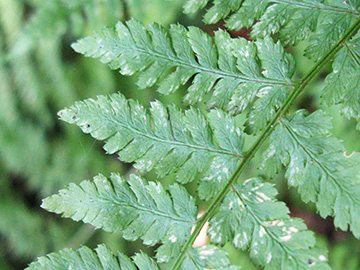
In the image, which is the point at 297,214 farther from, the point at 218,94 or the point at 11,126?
the point at 11,126

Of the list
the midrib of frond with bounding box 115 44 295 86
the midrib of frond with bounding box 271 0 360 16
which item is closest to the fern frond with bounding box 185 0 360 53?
the midrib of frond with bounding box 271 0 360 16

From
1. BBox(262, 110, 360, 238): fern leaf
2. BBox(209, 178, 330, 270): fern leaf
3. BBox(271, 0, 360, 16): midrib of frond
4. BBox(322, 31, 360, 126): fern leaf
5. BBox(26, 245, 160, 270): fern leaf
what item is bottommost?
BBox(26, 245, 160, 270): fern leaf

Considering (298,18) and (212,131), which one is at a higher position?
(298,18)

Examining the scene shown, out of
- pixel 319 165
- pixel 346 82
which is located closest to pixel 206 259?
pixel 319 165

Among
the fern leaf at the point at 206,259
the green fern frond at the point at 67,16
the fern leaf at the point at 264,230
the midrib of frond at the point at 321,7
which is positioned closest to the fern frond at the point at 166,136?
the fern leaf at the point at 264,230

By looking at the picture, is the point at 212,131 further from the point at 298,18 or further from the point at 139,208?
the point at 298,18

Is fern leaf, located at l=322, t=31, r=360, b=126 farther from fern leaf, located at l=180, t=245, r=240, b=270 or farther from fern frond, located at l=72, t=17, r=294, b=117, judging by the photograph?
fern leaf, located at l=180, t=245, r=240, b=270

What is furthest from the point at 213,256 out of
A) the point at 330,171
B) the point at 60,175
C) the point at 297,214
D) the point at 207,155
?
the point at 60,175
